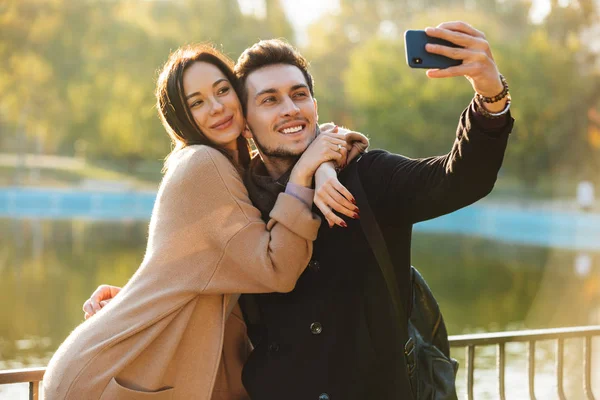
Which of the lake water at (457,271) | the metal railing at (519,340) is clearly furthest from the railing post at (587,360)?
the lake water at (457,271)

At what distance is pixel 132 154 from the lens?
3500 centimetres

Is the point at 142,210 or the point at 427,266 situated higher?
the point at 142,210

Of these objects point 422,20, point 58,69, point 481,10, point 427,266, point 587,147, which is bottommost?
point 427,266

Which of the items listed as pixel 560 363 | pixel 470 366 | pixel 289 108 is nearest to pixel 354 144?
Result: pixel 289 108

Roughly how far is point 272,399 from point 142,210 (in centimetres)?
2456

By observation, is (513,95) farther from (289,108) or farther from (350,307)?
(350,307)

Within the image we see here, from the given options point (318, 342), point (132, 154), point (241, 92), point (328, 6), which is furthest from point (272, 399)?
point (328, 6)

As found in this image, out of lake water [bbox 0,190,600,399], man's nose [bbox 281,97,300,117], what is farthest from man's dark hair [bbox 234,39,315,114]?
lake water [bbox 0,190,600,399]

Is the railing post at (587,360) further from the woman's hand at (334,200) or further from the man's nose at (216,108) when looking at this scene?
the man's nose at (216,108)

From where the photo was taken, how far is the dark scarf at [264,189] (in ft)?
7.52

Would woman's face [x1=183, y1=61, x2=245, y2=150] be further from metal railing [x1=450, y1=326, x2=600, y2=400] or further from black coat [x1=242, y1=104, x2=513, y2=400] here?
metal railing [x1=450, y1=326, x2=600, y2=400]

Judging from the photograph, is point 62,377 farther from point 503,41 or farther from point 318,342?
point 503,41

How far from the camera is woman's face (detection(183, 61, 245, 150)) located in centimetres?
251

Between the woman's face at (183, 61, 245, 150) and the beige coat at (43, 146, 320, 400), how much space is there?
12.1 inches
